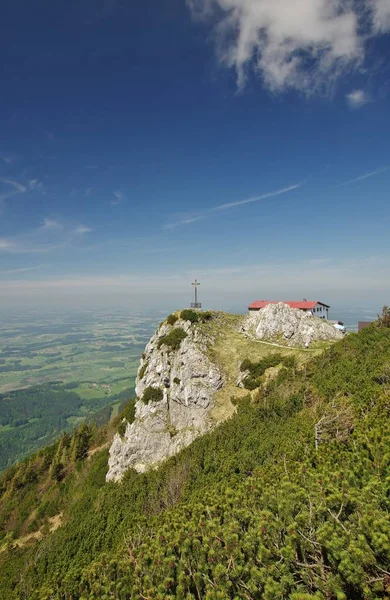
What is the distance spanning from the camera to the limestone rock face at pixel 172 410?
1706 inches

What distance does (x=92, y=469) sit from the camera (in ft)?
175

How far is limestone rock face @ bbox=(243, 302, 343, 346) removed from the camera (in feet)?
167

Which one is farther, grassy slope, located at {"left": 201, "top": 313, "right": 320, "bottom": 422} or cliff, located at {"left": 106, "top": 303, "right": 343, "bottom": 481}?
cliff, located at {"left": 106, "top": 303, "right": 343, "bottom": 481}

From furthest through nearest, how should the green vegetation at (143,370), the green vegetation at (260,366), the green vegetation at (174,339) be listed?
1. the green vegetation at (143,370)
2. the green vegetation at (174,339)
3. the green vegetation at (260,366)

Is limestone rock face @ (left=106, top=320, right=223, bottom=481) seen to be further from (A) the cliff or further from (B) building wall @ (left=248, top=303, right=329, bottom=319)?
(B) building wall @ (left=248, top=303, right=329, bottom=319)

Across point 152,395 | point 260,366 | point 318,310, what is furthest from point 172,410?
point 318,310

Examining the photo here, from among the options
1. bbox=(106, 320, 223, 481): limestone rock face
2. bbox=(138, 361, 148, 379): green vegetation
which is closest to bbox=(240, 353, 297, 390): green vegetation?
bbox=(106, 320, 223, 481): limestone rock face

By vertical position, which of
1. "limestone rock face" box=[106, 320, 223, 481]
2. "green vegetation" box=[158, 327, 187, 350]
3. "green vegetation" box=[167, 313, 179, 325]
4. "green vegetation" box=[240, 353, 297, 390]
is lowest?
"limestone rock face" box=[106, 320, 223, 481]

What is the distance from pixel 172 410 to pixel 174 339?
1213 cm

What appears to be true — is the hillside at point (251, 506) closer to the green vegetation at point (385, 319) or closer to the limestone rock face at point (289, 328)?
the green vegetation at point (385, 319)

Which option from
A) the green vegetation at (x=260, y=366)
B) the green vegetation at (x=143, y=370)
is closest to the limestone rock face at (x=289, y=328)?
the green vegetation at (x=260, y=366)

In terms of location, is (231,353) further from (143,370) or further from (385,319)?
(385,319)

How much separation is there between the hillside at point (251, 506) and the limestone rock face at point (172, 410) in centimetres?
211

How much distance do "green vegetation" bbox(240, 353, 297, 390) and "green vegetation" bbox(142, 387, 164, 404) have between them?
48.1ft
